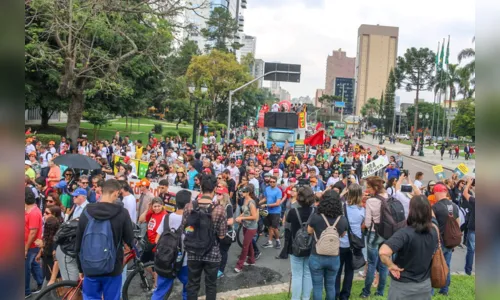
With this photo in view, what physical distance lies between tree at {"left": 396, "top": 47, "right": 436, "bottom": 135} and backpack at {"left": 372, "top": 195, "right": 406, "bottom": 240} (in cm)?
4467

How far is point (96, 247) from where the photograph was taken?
423 centimetres

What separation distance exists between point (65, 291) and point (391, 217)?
13.9 feet

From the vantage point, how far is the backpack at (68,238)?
475cm

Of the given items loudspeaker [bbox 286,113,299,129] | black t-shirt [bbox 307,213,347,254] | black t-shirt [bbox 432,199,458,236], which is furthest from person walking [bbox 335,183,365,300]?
loudspeaker [bbox 286,113,299,129]

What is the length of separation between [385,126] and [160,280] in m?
95.9

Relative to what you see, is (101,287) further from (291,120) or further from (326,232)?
(291,120)

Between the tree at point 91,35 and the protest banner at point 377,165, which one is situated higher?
the tree at point 91,35

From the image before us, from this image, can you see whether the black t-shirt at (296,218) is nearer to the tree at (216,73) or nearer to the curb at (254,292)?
the curb at (254,292)

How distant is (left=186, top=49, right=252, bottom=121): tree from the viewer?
42750mm

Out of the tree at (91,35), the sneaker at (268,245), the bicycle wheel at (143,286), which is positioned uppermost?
the tree at (91,35)

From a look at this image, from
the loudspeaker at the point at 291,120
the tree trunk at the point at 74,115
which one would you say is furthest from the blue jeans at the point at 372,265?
the loudspeaker at the point at 291,120

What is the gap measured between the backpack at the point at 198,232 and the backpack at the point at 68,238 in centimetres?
128

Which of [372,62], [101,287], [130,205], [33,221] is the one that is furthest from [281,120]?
[372,62]
